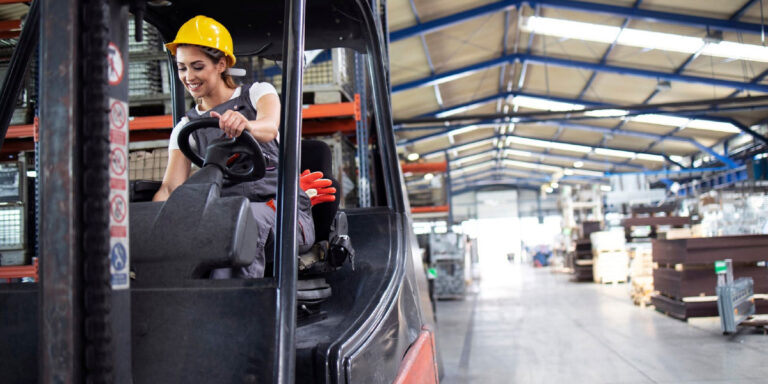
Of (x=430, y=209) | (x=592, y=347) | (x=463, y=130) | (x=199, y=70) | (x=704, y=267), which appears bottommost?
(x=592, y=347)

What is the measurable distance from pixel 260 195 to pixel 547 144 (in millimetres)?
24875

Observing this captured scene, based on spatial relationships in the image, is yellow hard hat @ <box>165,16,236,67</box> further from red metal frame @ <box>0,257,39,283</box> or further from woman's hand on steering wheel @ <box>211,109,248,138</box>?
red metal frame @ <box>0,257,39,283</box>

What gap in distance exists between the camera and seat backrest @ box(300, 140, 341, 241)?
245 cm

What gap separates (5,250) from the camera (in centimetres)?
400

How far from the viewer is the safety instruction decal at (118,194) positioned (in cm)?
109

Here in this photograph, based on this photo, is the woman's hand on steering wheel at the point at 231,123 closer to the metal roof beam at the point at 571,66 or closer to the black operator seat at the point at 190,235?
the black operator seat at the point at 190,235

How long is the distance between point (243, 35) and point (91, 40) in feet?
5.01

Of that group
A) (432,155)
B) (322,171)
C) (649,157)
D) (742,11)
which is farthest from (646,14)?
(649,157)

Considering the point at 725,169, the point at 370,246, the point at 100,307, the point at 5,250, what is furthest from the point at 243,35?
the point at 725,169

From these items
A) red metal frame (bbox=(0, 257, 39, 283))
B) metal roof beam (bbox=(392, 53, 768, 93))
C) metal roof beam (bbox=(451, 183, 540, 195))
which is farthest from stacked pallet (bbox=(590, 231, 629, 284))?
metal roof beam (bbox=(451, 183, 540, 195))

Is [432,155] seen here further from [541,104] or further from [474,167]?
[474,167]

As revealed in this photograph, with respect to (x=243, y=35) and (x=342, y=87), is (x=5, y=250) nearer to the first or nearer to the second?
(x=243, y=35)

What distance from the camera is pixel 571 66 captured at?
597 inches

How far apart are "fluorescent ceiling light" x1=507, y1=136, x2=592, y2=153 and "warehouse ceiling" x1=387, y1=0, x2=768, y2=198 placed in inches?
14.9
